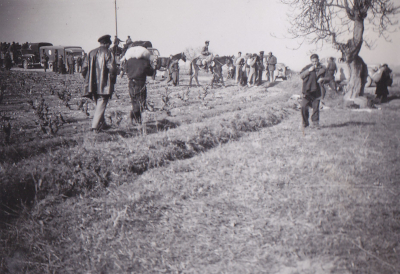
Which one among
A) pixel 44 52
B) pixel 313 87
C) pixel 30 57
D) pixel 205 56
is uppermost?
pixel 44 52

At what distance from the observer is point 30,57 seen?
26844 mm

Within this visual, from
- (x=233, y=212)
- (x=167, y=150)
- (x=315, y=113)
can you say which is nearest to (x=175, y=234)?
(x=233, y=212)

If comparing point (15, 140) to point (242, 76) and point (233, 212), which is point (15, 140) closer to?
point (233, 212)

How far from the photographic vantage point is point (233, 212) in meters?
3.69

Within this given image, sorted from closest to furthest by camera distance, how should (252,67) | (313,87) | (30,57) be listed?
(313,87), (252,67), (30,57)

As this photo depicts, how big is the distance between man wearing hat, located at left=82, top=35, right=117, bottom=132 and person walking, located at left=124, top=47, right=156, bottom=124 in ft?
1.97

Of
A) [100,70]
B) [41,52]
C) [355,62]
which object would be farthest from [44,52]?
[355,62]

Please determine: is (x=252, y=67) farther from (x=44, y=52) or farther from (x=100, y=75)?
(x=44, y=52)

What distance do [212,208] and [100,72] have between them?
3748mm

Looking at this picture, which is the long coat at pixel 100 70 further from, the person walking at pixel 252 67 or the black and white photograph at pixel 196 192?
the person walking at pixel 252 67

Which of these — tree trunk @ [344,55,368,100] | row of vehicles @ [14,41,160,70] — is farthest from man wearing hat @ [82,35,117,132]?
row of vehicles @ [14,41,160,70]

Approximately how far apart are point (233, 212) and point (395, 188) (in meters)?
2.17

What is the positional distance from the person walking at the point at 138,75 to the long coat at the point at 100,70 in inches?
23.6

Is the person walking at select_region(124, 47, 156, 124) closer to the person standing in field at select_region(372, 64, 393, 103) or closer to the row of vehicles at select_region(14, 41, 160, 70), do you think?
the person standing in field at select_region(372, 64, 393, 103)
